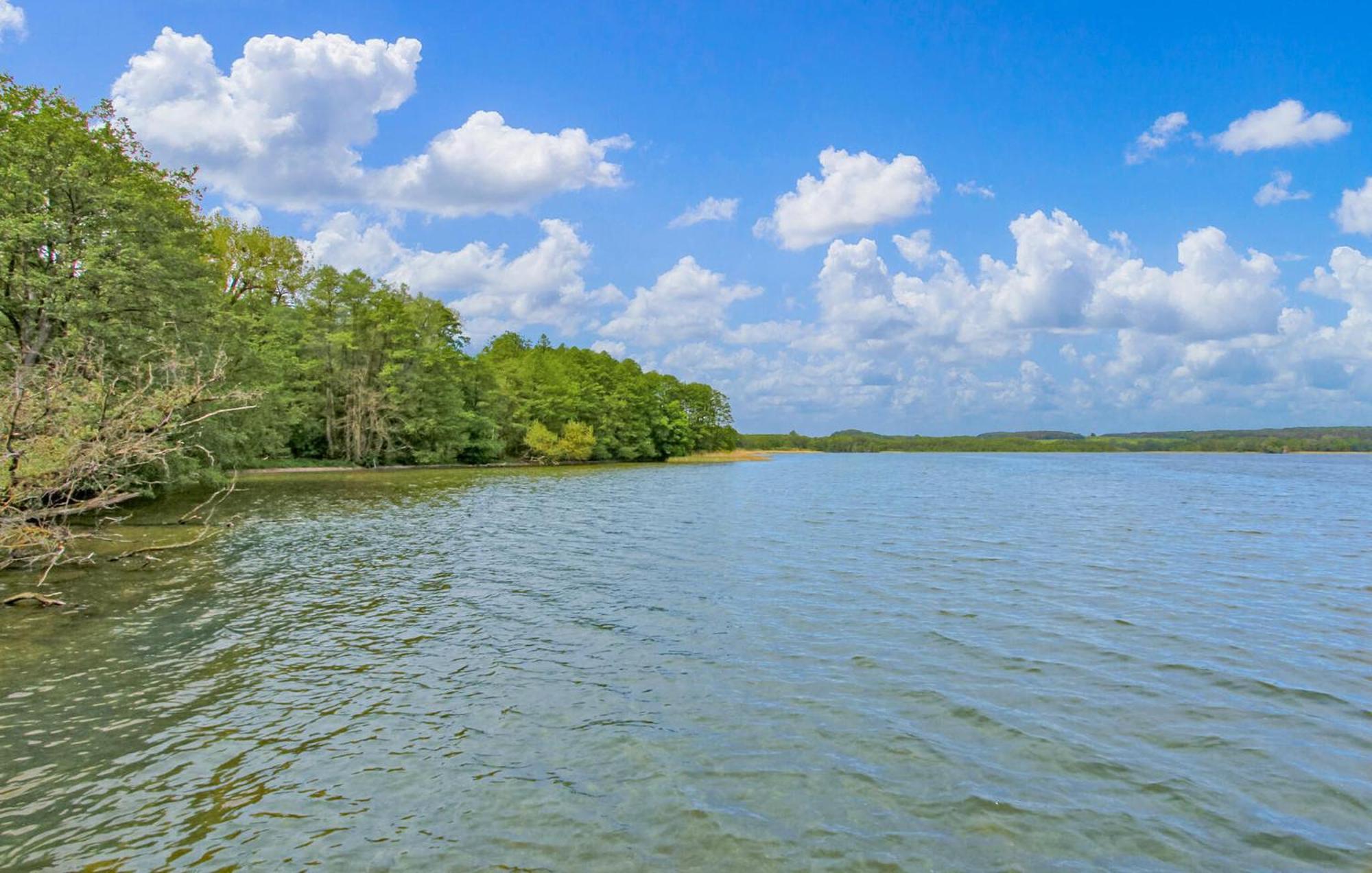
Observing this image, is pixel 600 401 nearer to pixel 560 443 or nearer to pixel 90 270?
Answer: pixel 560 443

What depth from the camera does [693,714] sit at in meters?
9.09

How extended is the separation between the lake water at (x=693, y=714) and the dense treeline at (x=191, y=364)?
3.48 metres

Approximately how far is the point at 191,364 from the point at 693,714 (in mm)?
20542

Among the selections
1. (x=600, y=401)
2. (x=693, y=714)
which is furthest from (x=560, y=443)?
(x=693, y=714)

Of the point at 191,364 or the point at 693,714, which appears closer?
the point at 693,714

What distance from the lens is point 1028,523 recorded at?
29.6 m

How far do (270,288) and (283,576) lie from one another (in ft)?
185

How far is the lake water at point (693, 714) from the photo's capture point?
6.19 metres

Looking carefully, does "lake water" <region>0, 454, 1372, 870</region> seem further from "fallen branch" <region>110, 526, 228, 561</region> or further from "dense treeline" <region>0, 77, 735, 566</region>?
"dense treeline" <region>0, 77, 735, 566</region>

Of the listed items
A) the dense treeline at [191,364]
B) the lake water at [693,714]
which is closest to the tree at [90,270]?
the dense treeline at [191,364]

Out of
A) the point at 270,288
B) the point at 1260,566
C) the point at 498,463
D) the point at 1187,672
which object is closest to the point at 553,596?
the point at 1187,672

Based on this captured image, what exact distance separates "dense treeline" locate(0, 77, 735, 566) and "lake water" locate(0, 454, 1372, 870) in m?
3.48

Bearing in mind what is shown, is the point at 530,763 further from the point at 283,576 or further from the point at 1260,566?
the point at 1260,566

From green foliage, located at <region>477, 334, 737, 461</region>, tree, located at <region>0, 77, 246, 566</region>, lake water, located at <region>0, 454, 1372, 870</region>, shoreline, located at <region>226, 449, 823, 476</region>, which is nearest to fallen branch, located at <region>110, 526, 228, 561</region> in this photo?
lake water, located at <region>0, 454, 1372, 870</region>
